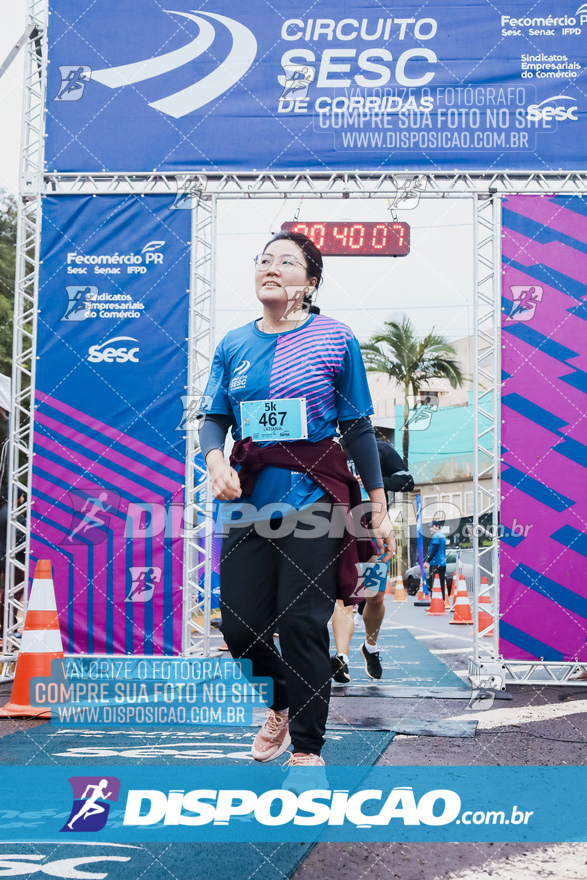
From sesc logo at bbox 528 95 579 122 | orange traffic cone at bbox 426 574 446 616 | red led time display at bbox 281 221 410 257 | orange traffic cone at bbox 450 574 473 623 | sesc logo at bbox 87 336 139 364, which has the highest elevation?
sesc logo at bbox 528 95 579 122

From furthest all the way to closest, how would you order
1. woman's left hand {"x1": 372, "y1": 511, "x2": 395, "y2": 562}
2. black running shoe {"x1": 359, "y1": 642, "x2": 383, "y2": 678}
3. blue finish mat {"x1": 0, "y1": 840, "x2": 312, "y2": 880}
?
black running shoe {"x1": 359, "y1": 642, "x2": 383, "y2": 678} → woman's left hand {"x1": 372, "y1": 511, "x2": 395, "y2": 562} → blue finish mat {"x1": 0, "y1": 840, "x2": 312, "y2": 880}

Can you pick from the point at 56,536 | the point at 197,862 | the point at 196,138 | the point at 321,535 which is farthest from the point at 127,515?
the point at 197,862

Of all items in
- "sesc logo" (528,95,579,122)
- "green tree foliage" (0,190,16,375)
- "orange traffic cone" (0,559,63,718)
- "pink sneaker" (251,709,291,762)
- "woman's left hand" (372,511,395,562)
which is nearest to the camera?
"woman's left hand" (372,511,395,562)

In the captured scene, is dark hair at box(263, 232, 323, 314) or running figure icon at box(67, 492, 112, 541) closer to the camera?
dark hair at box(263, 232, 323, 314)

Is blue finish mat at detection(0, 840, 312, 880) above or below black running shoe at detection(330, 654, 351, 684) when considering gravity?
above

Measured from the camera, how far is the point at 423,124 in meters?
7.05

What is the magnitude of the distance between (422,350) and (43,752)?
18.3m

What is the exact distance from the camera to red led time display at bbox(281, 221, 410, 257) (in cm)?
717

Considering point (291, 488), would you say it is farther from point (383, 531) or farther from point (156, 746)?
point (156, 746)

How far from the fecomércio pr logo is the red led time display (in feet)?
16.0

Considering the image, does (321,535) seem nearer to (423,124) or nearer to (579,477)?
(579,477)

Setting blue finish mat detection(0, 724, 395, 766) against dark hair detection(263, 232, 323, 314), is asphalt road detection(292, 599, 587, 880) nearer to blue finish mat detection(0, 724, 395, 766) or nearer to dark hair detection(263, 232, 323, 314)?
blue finish mat detection(0, 724, 395, 766)

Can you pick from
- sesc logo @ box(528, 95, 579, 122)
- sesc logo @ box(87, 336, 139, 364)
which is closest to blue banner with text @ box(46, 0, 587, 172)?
sesc logo @ box(528, 95, 579, 122)

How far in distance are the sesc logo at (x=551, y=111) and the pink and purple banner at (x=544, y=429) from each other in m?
0.61
